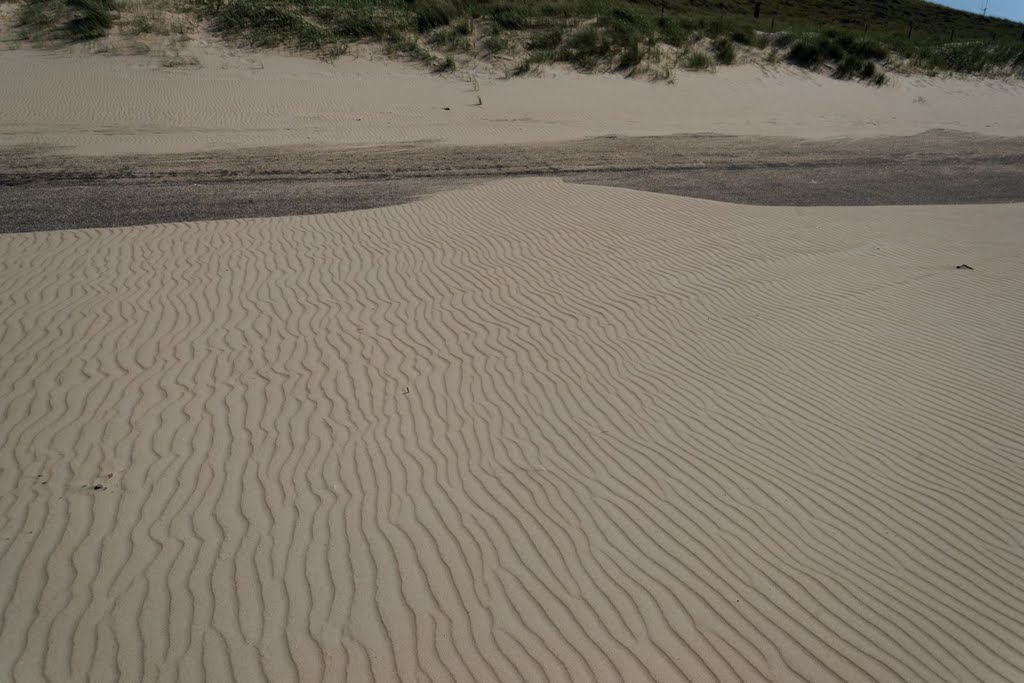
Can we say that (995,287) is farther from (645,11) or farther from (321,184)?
(645,11)

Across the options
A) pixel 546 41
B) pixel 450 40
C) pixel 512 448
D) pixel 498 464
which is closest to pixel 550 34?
pixel 546 41

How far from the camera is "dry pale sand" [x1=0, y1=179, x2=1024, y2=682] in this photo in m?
3.80

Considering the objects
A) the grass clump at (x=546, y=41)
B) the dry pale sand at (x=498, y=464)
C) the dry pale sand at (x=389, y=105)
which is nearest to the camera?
the dry pale sand at (x=498, y=464)

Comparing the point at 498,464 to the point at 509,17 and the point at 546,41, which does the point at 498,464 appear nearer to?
the point at 546,41

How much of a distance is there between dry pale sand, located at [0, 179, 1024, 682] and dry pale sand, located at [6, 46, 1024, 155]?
931 centimetres

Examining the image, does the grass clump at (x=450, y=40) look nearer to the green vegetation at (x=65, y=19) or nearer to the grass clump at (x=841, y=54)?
the green vegetation at (x=65, y=19)

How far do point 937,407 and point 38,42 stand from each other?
87.8ft

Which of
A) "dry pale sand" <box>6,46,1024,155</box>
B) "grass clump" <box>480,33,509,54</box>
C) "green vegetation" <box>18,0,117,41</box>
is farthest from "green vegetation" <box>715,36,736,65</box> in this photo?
"green vegetation" <box>18,0,117,41</box>

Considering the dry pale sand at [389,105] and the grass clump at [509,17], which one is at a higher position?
the grass clump at [509,17]

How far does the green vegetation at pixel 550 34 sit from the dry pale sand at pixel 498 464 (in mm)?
17220

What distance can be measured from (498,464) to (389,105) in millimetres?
18358

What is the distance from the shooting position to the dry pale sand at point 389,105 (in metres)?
17.8

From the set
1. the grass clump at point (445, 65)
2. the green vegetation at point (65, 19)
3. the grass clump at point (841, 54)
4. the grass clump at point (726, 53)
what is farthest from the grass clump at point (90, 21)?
the grass clump at point (841, 54)

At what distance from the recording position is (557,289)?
884 centimetres
